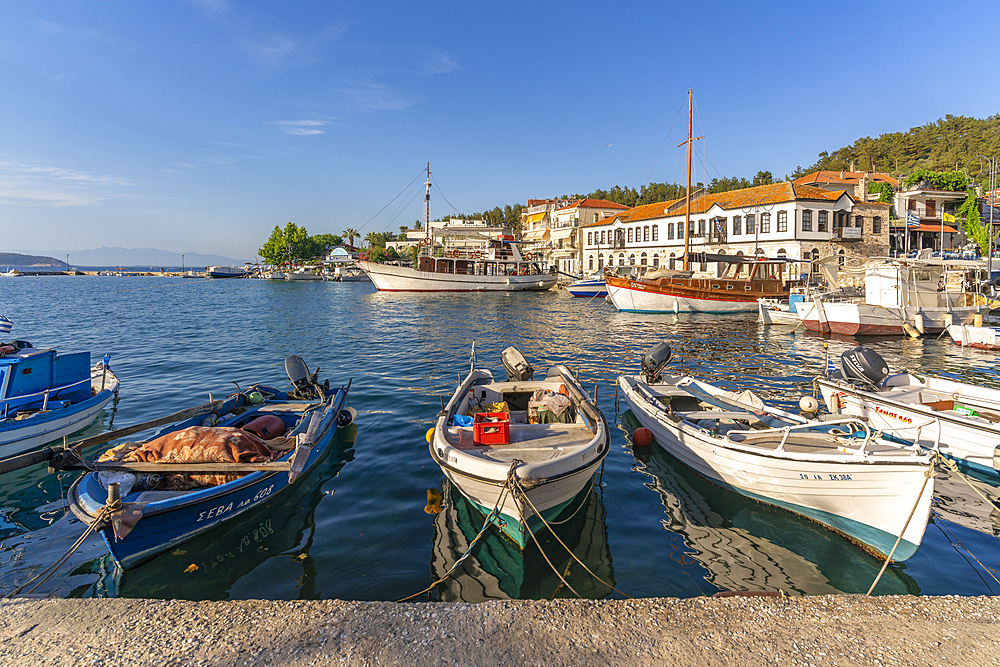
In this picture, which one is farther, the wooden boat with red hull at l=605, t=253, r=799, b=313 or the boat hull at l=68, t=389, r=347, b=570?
the wooden boat with red hull at l=605, t=253, r=799, b=313

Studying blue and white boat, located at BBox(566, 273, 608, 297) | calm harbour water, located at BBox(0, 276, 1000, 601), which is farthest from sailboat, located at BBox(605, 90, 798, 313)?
calm harbour water, located at BBox(0, 276, 1000, 601)

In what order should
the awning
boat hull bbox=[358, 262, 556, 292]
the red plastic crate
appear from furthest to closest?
boat hull bbox=[358, 262, 556, 292] < the awning < the red plastic crate

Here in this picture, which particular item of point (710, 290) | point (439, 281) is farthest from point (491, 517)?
point (439, 281)

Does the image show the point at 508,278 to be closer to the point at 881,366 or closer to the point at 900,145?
the point at 881,366

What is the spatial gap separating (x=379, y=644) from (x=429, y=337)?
23.0 metres

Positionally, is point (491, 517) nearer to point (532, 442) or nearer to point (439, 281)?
point (532, 442)

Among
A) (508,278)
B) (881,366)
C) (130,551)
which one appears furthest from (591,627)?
(508,278)

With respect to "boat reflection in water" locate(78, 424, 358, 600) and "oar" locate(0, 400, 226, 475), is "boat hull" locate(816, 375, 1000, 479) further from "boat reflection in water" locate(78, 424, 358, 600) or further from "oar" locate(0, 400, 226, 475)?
"oar" locate(0, 400, 226, 475)

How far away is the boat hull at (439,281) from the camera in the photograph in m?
62.4

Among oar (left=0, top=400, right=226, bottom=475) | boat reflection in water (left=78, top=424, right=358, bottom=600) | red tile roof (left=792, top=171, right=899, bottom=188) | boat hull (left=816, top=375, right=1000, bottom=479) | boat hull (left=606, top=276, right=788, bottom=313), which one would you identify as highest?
red tile roof (left=792, top=171, right=899, bottom=188)

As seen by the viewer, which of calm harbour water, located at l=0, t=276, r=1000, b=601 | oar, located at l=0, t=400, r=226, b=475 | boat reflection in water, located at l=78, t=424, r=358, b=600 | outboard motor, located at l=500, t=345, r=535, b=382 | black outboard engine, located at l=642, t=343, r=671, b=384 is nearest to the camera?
boat reflection in water, located at l=78, t=424, r=358, b=600

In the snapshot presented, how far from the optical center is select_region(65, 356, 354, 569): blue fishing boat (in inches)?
229

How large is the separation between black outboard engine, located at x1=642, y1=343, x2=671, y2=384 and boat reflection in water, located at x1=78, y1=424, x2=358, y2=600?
8.56 metres

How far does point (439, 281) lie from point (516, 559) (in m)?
58.0
